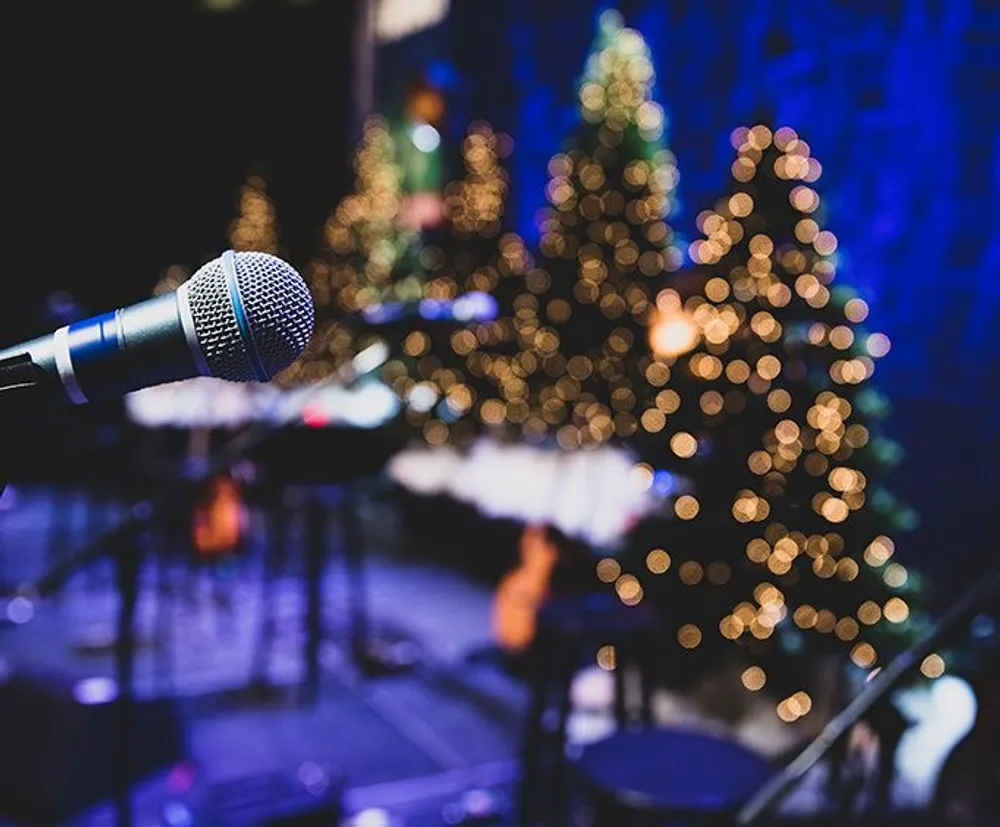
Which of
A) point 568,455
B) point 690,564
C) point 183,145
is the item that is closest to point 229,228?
point 183,145

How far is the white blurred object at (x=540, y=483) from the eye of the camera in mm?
5168

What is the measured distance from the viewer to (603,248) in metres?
4.83

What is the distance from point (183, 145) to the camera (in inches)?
347

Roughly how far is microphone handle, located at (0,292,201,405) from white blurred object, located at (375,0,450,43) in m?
7.45

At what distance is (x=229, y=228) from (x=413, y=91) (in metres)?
2.28

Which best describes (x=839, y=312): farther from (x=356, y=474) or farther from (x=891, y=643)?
(x=356, y=474)

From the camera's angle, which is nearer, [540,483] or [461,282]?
[540,483]

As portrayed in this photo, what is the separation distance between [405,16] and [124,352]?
27.2ft

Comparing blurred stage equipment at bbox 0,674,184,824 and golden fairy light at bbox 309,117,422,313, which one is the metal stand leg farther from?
golden fairy light at bbox 309,117,422,313

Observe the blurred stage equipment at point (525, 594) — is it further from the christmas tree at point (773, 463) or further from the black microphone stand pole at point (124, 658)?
the black microphone stand pole at point (124, 658)

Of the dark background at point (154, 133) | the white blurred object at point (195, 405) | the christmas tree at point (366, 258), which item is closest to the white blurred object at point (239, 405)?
the white blurred object at point (195, 405)

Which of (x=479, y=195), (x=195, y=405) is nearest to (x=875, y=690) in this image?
(x=195, y=405)

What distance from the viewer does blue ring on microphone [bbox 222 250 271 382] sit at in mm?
766

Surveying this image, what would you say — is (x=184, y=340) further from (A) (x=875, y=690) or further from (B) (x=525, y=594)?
(B) (x=525, y=594)
